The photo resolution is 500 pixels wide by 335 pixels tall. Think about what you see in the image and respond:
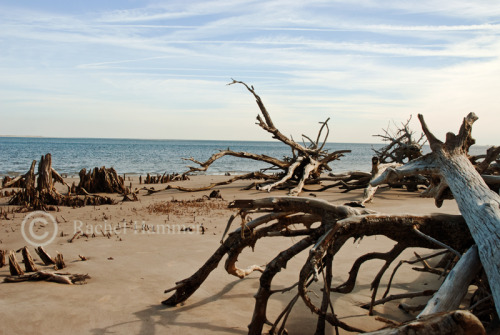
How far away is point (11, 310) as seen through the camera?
332 cm

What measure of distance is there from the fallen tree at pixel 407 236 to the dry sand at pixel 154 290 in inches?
10.9

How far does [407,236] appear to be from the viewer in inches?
115

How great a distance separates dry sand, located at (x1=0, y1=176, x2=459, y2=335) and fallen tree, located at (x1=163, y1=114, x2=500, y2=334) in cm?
28

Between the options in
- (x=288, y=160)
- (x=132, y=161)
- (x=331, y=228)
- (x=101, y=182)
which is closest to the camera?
(x=331, y=228)

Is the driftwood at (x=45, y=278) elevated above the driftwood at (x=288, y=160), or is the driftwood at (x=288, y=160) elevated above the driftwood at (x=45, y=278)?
the driftwood at (x=288, y=160)

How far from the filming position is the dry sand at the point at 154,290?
10.6ft

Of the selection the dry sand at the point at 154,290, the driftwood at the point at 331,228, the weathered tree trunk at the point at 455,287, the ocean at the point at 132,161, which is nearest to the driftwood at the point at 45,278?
the dry sand at the point at 154,290

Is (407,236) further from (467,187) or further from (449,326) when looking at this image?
(449,326)

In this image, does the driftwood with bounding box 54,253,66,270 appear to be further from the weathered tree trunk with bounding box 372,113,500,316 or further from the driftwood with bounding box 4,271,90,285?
the weathered tree trunk with bounding box 372,113,500,316

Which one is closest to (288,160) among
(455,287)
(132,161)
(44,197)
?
(44,197)


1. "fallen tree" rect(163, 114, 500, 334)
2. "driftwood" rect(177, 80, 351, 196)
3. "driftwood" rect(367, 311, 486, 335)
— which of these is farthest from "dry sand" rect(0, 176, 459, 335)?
"driftwood" rect(177, 80, 351, 196)

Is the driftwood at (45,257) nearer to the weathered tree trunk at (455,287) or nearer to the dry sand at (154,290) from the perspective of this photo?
the dry sand at (154,290)

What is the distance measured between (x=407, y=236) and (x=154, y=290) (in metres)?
2.33

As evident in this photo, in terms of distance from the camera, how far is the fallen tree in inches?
89.3
